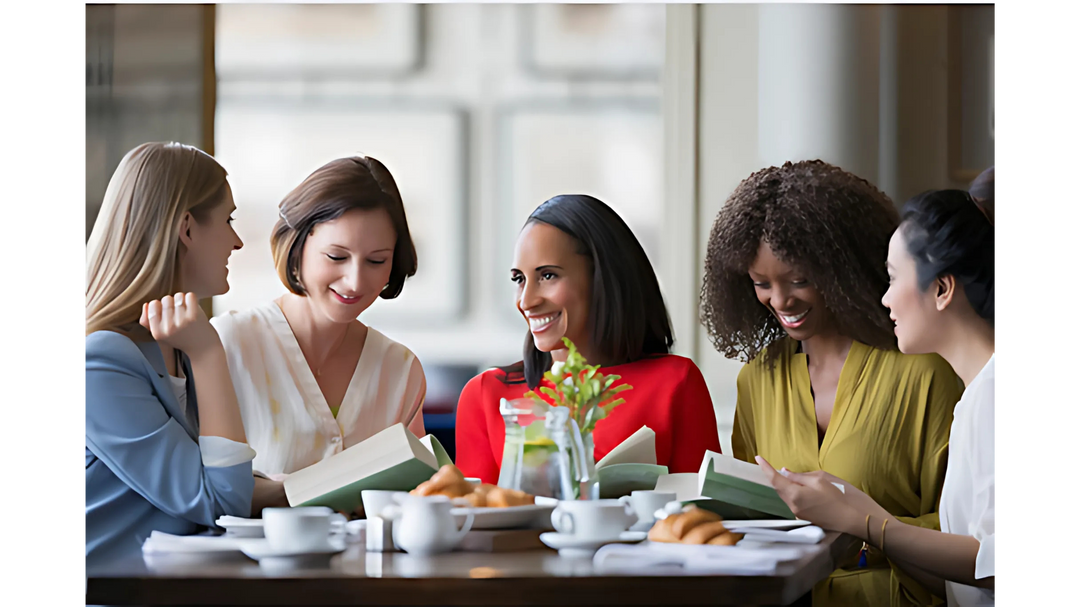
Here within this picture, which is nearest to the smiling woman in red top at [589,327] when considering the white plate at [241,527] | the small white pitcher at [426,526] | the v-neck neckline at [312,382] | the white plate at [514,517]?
the v-neck neckline at [312,382]

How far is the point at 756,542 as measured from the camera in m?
1.45

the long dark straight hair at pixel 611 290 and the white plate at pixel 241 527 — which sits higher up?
the long dark straight hair at pixel 611 290

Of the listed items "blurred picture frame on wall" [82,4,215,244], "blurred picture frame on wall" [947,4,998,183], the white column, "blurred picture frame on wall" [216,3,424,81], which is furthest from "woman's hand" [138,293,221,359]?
"blurred picture frame on wall" [947,4,998,183]

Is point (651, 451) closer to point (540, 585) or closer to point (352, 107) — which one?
point (540, 585)

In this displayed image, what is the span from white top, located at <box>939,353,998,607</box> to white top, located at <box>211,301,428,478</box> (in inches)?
47.6

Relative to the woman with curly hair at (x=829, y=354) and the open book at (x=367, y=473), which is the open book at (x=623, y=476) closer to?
the open book at (x=367, y=473)

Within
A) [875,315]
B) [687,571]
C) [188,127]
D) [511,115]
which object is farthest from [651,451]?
[188,127]

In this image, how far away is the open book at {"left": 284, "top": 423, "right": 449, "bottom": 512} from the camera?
158cm

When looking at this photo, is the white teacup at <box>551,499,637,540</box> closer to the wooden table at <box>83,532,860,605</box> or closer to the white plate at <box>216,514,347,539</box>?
the wooden table at <box>83,532,860,605</box>

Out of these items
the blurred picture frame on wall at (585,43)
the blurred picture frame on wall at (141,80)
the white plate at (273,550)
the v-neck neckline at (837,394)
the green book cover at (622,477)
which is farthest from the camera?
the blurred picture frame on wall at (585,43)

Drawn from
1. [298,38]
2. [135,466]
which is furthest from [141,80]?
[135,466]

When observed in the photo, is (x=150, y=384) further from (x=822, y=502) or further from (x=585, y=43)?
(x=585, y=43)

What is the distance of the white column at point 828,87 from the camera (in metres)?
2.72

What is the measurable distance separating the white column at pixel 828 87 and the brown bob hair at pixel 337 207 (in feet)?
3.28
